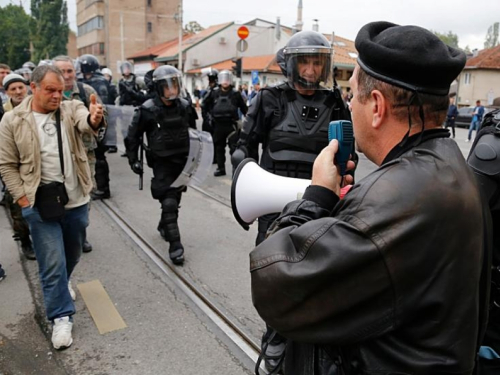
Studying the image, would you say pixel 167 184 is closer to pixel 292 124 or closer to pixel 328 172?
pixel 292 124

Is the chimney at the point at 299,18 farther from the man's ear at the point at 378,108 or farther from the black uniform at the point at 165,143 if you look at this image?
the man's ear at the point at 378,108

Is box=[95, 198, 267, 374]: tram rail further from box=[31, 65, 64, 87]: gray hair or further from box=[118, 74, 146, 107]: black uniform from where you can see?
box=[118, 74, 146, 107]: black uniform

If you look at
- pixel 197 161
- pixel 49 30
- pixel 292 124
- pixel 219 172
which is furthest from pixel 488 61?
pixel 49 30

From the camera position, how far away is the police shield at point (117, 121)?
6.54 meters

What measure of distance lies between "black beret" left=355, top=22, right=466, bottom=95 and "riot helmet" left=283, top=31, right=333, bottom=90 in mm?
2037

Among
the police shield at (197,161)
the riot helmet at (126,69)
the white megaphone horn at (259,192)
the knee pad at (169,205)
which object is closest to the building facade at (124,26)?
the riot helmet at (126,69)

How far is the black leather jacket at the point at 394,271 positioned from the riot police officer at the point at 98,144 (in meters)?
5.66

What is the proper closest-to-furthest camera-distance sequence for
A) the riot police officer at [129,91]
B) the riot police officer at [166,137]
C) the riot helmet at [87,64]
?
the riot police officer at [166,137] → the riot helmet at [87,64] → the riot police officer at [129,91]

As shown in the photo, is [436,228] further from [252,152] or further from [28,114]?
[28,114]

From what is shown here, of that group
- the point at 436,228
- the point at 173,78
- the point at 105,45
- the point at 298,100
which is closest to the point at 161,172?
the point at 173,78

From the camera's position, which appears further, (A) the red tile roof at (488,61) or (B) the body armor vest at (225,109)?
(A) the red tile roof at (488,61)

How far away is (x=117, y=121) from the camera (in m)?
6.76

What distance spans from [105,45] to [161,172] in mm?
62430

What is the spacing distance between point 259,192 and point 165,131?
3100 millimetres
